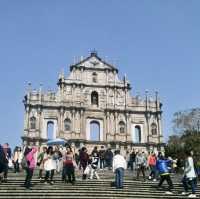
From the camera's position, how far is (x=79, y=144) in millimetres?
45406

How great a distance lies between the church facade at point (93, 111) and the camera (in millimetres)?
46094

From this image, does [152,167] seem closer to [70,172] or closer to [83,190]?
[70,172]

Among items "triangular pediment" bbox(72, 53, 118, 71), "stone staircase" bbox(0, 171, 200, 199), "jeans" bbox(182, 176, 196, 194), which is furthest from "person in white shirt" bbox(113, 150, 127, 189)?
"triangular pediment" bbox(72, 53, 118, 71)

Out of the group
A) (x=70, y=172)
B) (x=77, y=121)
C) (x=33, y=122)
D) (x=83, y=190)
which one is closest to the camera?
(x=83, y=190)

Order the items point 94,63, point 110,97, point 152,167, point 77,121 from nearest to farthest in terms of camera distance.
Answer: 1. point 152,167
2. point 77,121
3. point 110,97
4. point 94,63

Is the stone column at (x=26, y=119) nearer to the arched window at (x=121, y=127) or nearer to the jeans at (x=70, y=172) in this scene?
the arched window at (x=121, y=127)

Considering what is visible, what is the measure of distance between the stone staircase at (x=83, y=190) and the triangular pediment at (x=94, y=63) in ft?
108

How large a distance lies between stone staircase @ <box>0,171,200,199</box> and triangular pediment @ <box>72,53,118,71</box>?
108 feet

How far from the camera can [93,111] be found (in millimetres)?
47594

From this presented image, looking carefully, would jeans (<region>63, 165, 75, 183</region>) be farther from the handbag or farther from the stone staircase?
the handbag

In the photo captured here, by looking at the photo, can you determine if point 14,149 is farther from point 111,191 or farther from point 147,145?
point 147,145

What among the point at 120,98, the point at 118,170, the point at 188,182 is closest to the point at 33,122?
the point at 120,98

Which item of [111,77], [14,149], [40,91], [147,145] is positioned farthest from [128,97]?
[14,149]

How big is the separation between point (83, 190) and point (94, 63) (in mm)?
34969
